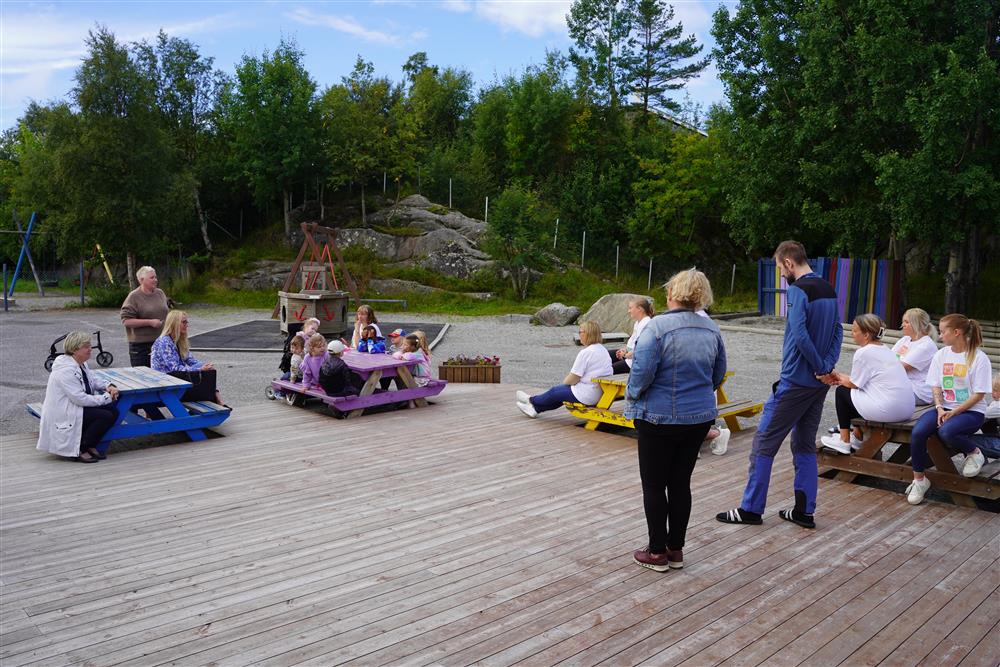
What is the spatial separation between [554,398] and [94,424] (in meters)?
4.31

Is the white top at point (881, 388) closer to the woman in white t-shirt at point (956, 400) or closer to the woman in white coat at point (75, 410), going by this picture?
the woman in white t-shirt at point (956, 400)

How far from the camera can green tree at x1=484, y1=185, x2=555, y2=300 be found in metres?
27.8

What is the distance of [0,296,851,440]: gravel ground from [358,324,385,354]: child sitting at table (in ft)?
4.77

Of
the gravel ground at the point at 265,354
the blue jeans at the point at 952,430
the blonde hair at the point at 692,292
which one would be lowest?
the gravel ground at the point at 265,354

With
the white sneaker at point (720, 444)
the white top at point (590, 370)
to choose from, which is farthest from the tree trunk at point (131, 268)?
the white sneaker at point (720, 444)

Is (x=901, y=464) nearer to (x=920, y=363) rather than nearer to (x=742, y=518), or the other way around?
(x=920, y=363)

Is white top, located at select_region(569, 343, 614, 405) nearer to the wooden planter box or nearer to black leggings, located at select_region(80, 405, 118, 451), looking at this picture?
the wooden planter box

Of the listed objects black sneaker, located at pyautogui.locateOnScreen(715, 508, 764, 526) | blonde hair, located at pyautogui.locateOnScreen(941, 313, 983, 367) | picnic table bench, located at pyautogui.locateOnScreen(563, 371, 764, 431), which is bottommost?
black sneaker, located at pyautogui.locateOnScreen(715, 508, 764, 526)

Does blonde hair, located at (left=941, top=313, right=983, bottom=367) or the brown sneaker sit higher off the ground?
blonde hair, located at (left=941, top=313, right=983, bottom=367)

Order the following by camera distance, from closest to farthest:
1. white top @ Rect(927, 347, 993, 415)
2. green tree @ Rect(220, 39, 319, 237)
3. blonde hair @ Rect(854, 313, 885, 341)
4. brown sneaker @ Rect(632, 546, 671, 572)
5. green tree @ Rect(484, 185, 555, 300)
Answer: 1. brown sneaker @ Rect(632, 546, 671, 572)
2. white top @ Rect(927, 347, 993, 415)
3. blonde hair @ Rect(854, 313, 885, 341)
4. green tree @ Rect(484, 185, 555, 300)
5. green tree @ Rect(220, 39, 319, 237)

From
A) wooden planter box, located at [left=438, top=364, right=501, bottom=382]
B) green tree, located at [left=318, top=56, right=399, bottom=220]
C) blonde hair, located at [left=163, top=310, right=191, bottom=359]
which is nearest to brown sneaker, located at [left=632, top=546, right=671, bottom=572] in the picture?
blonde hair, located at [left=163, top=310, right=191, bottom=359]

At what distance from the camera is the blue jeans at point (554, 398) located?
7.91 m

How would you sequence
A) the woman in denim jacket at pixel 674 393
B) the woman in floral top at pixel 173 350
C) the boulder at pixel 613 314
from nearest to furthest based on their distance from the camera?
the woman in denim jacket at pixel 674 393
the woman in floral top at pixel 173 350
the boulder at pixel 613 314

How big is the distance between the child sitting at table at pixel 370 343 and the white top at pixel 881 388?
605 centimetres
